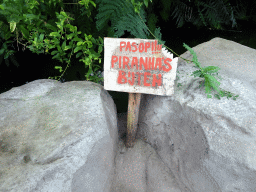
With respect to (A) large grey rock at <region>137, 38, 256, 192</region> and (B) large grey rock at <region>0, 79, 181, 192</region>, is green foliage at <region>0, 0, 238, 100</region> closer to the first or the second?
(A) large grey rock at <region>137, 38, 256, 192</region>

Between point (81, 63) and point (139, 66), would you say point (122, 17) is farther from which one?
point (81, 63)

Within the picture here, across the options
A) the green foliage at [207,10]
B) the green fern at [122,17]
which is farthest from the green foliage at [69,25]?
the green foliage at [207,10]

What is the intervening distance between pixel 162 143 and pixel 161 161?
0.21 metres

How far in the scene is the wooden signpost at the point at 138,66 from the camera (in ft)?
5.49

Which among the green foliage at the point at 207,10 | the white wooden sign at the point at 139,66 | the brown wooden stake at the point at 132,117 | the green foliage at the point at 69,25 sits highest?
the green foliage at the point at 207,10

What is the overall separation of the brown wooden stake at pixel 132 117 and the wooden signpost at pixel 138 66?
0.14 meters

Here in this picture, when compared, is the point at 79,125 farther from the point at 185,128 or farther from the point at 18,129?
the point at 185,128

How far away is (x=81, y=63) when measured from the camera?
11.7 feet

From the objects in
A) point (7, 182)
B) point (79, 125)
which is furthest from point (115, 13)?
point (7, 182)

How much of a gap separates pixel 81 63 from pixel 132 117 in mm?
1998

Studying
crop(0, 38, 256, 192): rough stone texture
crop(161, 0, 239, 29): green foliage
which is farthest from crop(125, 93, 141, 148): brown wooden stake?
crop(161, 0, 239, 29): green foliage

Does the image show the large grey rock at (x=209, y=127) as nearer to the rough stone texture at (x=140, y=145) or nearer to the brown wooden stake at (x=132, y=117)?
the rough stone texture at (x=140, y=145)

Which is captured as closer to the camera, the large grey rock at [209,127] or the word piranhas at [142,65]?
the large grey rock at [209,127]

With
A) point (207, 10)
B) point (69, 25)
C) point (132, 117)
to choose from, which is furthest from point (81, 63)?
point (207, 10)
